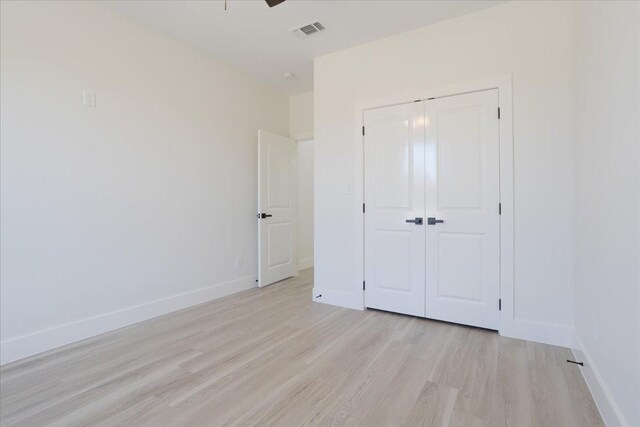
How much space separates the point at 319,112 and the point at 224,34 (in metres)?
1.21

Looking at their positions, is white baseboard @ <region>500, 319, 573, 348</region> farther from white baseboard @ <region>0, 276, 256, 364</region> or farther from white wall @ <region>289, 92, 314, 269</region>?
white wall @ <region>289, 92, 314, 269</region>

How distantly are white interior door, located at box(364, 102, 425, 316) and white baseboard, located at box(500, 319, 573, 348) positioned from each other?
28.8 inches

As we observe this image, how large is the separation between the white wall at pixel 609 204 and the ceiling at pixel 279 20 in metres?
1.22

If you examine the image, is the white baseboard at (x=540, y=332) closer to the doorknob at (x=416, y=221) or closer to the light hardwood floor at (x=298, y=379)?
the light hardwood floor at (x=298, y=379)

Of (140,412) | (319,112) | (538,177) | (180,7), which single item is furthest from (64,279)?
(538,177)

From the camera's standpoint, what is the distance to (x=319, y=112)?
11.5 ft

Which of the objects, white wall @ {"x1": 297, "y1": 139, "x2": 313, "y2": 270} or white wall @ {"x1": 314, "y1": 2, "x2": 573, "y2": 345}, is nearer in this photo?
white wall @ {"x1": 314, "y1": 2, "x2": 573, "y2": 345}

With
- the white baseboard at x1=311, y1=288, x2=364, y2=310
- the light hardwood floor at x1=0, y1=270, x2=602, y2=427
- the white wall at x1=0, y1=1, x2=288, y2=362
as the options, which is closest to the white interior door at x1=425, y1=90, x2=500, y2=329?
the light hardwood floor at x1=0, y1=270, x2=602, y2=427

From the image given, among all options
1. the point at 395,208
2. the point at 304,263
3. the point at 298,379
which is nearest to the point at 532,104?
the point at 395,208

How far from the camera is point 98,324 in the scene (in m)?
2.63

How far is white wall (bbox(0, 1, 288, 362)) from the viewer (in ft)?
7.27

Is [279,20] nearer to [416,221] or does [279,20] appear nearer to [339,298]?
[416,221]

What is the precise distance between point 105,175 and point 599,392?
3690 mm

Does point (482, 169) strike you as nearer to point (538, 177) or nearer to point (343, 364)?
point (538, 177)
